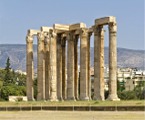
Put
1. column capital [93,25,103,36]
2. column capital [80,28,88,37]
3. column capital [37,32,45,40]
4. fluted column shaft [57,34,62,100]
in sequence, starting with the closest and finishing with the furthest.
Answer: column capital [93,25,103,36] < column capital [80,28,88,37] < fluted column shaft [57,34,62,100] < column capital [37,32,45,40]

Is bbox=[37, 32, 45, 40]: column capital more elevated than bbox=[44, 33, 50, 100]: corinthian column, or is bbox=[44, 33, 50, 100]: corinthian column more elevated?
bbox=[37, 32, 45, 40]: column capital

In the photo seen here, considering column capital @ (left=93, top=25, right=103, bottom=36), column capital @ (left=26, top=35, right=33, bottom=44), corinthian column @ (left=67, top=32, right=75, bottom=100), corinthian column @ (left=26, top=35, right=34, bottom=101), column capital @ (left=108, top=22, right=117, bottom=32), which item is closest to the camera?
column capital @ (left=108, top=22, right=117, bottom=32)

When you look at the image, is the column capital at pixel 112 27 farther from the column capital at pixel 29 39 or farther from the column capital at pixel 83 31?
the column capital at pixel 29 39

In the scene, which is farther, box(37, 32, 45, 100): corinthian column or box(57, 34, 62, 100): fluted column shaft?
box(37, 32, 45, 100): corinthian column

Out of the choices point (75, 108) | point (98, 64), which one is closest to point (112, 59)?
point (98, 64)

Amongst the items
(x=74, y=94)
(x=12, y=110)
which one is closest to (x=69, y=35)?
(x=74, y=94)

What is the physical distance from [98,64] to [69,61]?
657cm

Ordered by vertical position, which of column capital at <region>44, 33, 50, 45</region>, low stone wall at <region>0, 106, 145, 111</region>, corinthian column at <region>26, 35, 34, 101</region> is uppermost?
column capital at <region>44, 33, 50, 45</region>

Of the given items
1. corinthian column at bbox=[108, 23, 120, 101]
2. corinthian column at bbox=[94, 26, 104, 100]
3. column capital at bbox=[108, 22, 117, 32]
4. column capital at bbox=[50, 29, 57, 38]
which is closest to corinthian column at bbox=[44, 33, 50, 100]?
column capital at bbox=[50, 29, 57, 38]

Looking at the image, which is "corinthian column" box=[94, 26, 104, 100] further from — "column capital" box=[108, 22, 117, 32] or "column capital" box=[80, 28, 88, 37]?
"column capital" box=[108, 22, 117, 32]

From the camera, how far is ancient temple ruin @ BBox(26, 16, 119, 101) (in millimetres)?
64275

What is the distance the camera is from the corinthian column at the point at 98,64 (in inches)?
2598

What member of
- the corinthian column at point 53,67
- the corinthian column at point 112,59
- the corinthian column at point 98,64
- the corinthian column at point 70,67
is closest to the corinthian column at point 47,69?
the corinthian column at point 53,67
